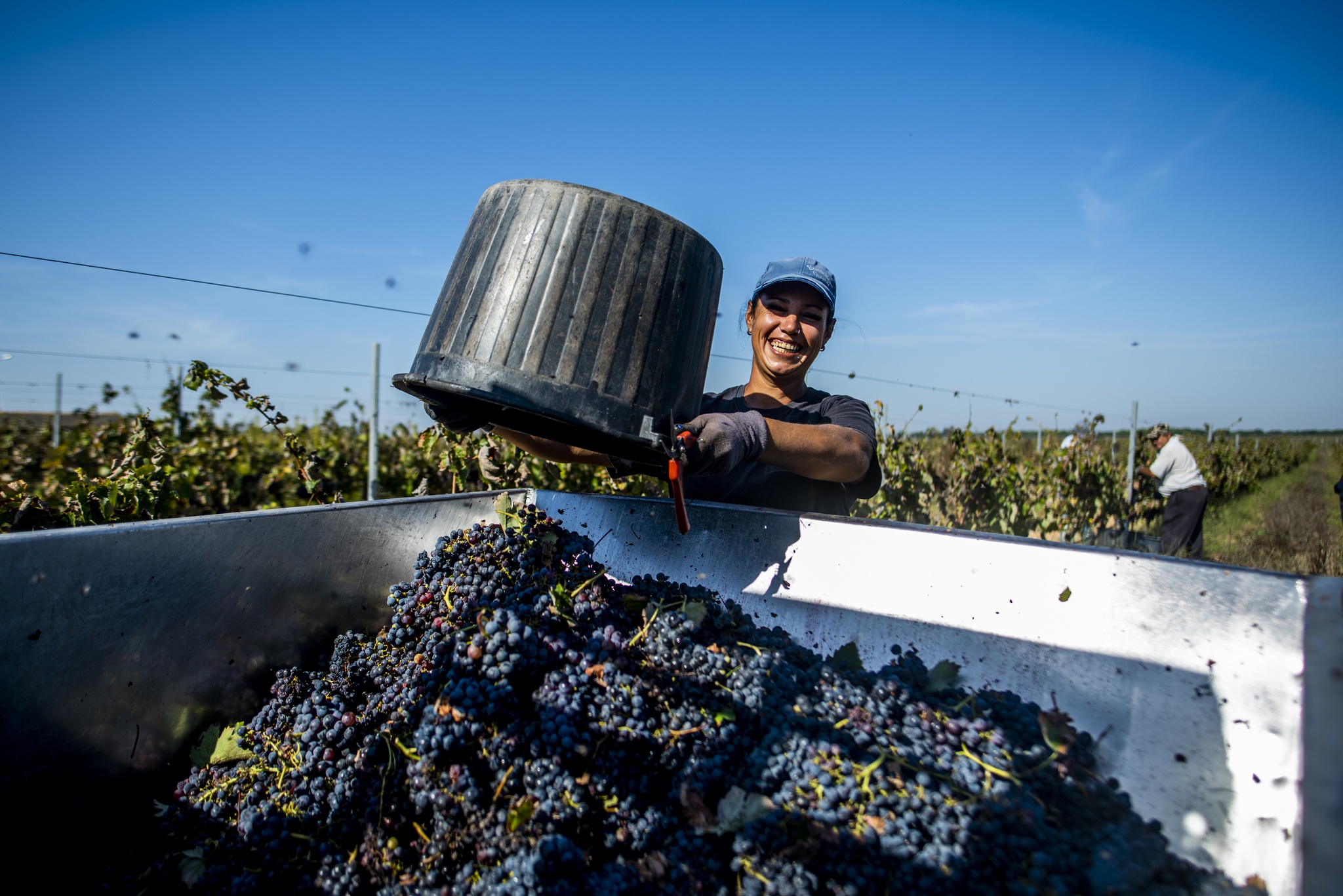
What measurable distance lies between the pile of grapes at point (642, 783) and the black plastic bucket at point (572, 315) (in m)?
0.44

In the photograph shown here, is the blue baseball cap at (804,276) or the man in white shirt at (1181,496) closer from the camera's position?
the blue baseball cap at (804,276)

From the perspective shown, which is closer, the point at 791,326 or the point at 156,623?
the point at 156,623

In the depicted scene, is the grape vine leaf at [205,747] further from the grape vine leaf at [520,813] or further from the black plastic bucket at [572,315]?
the black plastic bucket at [572,315]

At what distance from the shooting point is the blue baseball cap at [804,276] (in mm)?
2074

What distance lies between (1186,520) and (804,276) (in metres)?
7.96

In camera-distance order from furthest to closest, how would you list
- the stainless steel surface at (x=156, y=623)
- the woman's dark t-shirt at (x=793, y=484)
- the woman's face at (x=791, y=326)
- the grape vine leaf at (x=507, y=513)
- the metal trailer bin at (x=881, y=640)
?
1. the woman's face at (x=791, y=326)
2. the woman's dark t-shirt at (x=793, y=484)
3. the grape vine leaf at (x=507, y=513)
4. the stainless steel surface at (x=156, y=623)
5. the metal trailer bin at (x=881, y=640)

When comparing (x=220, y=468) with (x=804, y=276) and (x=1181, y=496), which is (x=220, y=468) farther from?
(x=1181, y=496)

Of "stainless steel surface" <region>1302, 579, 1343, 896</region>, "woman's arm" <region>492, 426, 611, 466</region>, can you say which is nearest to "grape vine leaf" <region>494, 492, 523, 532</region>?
"woman's arm" <region>492, 426, 611, 466</region>

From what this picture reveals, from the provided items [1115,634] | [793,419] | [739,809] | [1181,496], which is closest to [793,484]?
Result: [793,419]

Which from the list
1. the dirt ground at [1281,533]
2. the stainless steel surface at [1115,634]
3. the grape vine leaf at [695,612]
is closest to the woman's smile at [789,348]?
the stainless steel surface at [1115,634]

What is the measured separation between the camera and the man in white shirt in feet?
24.9

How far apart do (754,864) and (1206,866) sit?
65cm

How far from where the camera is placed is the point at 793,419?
209 centimetres

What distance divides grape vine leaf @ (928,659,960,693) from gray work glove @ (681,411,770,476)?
0.57 m
